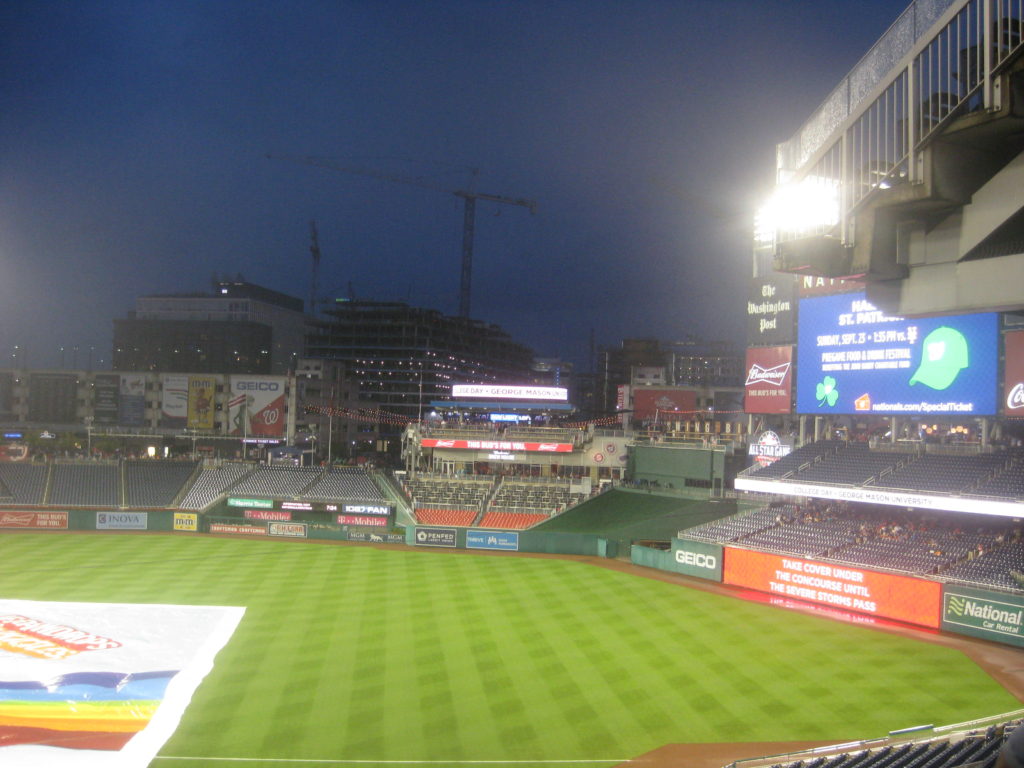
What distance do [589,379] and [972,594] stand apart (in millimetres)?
155923

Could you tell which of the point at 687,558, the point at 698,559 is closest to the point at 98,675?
the point at 698,559

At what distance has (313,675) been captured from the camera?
19.0 m

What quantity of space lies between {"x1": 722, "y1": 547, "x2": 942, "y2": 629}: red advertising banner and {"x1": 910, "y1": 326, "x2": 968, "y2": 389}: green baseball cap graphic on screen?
275 inches

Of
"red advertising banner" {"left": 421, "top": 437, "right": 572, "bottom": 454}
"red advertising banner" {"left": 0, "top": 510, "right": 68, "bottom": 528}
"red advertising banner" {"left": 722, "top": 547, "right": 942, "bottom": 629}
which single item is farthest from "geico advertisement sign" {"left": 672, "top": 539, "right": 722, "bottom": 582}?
"red advertising banner" {"left": 0, "top": 510, "right": 68, "bottom": 528}

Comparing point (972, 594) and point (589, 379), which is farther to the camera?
point (589, 379)

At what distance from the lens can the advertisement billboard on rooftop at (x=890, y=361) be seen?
25.9 metres

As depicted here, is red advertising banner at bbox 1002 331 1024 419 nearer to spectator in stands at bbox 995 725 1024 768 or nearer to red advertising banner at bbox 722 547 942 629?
A: red advertising banner at bbox 722 547 942 629

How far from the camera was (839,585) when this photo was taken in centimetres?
2698

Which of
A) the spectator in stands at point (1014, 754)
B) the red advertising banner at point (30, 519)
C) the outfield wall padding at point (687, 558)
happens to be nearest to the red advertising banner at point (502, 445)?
the outfield wall padding at point (687, 558)

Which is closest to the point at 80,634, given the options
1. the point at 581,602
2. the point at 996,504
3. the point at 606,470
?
the point at 581,602

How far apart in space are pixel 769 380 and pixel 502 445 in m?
21.2

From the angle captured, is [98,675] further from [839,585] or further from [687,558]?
[687,558]

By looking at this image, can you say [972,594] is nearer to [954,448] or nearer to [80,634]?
[954,448]

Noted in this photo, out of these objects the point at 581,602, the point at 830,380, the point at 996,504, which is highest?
the point at 830,380
